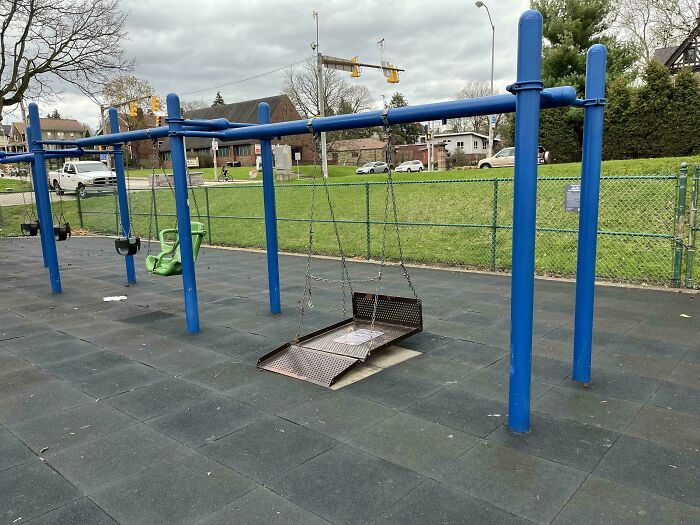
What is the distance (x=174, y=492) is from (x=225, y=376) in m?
1.71

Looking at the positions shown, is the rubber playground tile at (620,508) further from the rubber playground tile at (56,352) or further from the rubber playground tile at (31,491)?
the rubber playground tile at (56,352)

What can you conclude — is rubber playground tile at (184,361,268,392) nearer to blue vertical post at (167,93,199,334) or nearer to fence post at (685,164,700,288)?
blue vertical post at (167,93,199,334)

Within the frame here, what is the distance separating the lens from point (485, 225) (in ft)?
29.8

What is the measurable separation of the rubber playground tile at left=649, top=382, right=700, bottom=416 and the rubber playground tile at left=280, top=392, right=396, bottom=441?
76.0 inches

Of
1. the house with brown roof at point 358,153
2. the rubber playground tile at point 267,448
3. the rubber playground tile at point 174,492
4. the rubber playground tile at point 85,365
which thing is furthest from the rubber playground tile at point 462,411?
the house with brown roof at point 358,153

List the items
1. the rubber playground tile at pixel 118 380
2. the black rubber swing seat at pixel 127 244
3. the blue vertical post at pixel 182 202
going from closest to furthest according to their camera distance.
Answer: the rubber playground tile at pixel 118 380, the blue vertical post at pixel 182 202, the black rubber swing seat at pixel 127 244

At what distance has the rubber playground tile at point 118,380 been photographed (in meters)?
4.15

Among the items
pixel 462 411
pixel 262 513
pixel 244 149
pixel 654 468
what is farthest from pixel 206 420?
pixel 244 149

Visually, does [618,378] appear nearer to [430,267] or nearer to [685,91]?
[430,267]

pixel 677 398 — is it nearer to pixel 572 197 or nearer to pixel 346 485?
pixel 346 485

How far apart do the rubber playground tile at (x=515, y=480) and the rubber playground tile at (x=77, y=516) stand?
1.76 m

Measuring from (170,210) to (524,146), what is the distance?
783 inches

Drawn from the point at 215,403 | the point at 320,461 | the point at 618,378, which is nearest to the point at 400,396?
the point at 320,461

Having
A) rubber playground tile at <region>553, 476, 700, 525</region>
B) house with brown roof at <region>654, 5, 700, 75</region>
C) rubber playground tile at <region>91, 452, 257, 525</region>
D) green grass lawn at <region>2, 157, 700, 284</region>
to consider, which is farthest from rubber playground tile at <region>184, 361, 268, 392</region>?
house with brown roof at <region>654, 5, 700, 75</region>
